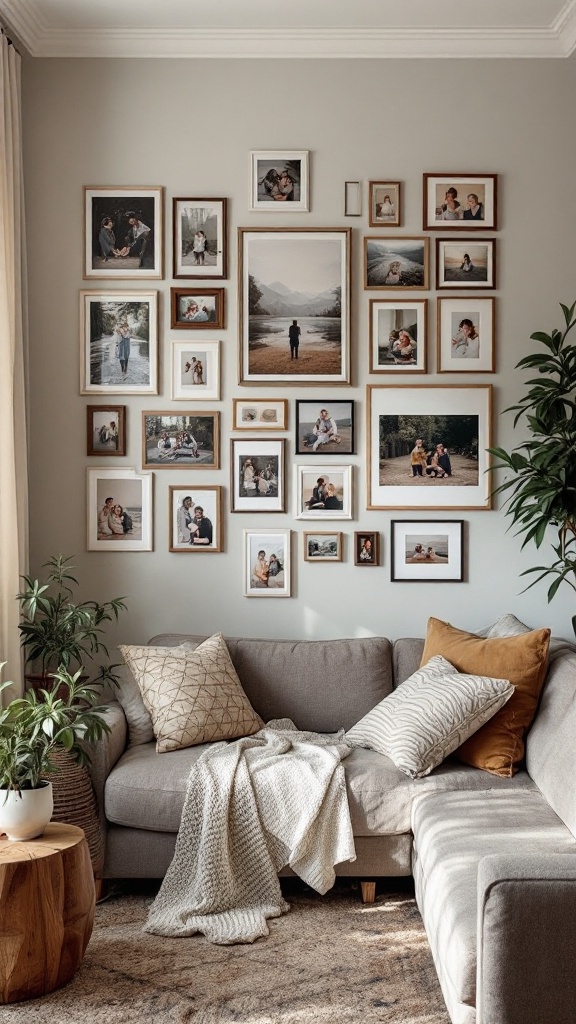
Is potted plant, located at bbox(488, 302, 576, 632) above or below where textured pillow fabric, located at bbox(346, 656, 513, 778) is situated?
above

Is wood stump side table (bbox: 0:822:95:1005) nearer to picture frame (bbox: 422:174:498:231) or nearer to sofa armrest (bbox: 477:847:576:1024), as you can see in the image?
sofa armrest (bbox: 477:847:576:1024)

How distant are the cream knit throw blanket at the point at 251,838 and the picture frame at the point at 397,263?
78.8 inches

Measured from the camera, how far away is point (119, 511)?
3846 millimetres

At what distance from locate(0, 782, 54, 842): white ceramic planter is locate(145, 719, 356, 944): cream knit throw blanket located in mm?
554

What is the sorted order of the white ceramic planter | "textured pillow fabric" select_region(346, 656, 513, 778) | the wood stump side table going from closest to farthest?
the wood stump side table
the white ceramic planter
"textured pillow fabric" select_region(346, 656, 513, 778)

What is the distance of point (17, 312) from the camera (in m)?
3.57

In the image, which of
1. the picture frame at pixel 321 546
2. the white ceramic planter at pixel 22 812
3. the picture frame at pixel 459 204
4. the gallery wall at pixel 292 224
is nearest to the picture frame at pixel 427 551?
the gallery wall at pixel 292 224

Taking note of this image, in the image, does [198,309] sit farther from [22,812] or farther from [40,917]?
[40,917]

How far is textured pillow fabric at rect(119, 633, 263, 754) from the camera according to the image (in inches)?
127

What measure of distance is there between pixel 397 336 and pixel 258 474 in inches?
32.8

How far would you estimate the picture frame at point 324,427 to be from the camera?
3834 mm

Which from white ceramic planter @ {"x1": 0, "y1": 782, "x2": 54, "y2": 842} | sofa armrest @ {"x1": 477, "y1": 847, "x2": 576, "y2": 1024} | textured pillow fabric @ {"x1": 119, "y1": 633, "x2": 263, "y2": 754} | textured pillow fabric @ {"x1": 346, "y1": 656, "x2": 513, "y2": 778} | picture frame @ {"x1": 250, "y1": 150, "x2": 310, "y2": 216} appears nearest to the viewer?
sofa armrest @ {"x1": 477, "y1": 847, "x2": 576, "y2": 1024}

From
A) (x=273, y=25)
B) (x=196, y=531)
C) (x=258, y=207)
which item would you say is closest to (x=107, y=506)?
(x=196, y=531)

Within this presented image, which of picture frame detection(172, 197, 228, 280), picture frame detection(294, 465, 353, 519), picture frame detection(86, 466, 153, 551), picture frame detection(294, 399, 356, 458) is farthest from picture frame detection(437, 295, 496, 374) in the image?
picture frame detection(86, 466, 153, 551)
